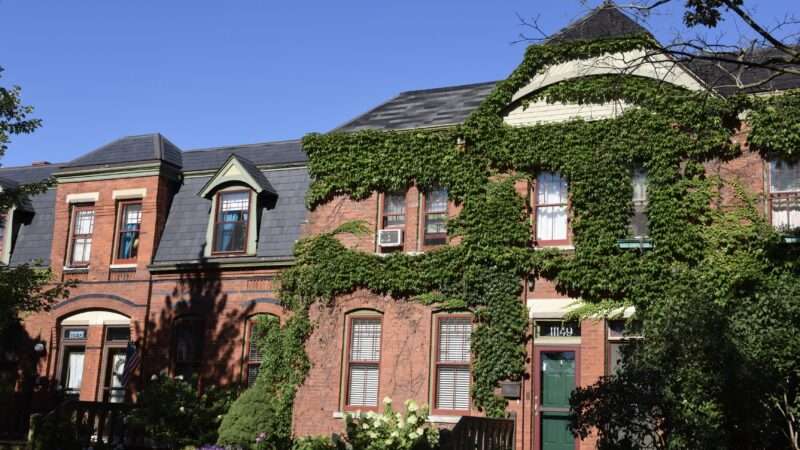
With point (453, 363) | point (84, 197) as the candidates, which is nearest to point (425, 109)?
point (453, 363)

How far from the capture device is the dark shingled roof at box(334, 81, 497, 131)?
21.4 m

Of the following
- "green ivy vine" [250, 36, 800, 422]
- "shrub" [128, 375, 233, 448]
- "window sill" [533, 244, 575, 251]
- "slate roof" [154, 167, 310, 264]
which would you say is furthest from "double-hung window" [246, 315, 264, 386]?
"window sill" [533, 244, 575, 251]

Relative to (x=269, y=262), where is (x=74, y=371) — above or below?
below

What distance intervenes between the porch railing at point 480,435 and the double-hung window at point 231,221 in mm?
8981

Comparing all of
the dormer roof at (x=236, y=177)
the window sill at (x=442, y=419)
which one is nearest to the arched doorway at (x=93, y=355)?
the dormer roof at (x=236, y=177)

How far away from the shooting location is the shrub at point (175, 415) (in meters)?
20.3

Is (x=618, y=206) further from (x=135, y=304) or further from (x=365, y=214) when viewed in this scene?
(x=135, y=304)

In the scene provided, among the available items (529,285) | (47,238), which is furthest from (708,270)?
(47,238)

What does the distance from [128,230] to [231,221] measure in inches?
124

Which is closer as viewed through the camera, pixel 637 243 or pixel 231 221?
pixel 637 243

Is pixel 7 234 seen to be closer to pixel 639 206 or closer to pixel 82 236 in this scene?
pixel 82 236

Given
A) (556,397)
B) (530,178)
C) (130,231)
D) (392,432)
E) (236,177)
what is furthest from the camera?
(130,231)

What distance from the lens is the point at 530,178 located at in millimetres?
19547

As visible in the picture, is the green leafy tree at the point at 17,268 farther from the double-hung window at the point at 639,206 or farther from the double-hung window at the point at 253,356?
the double-hung window at the point at 639,206
